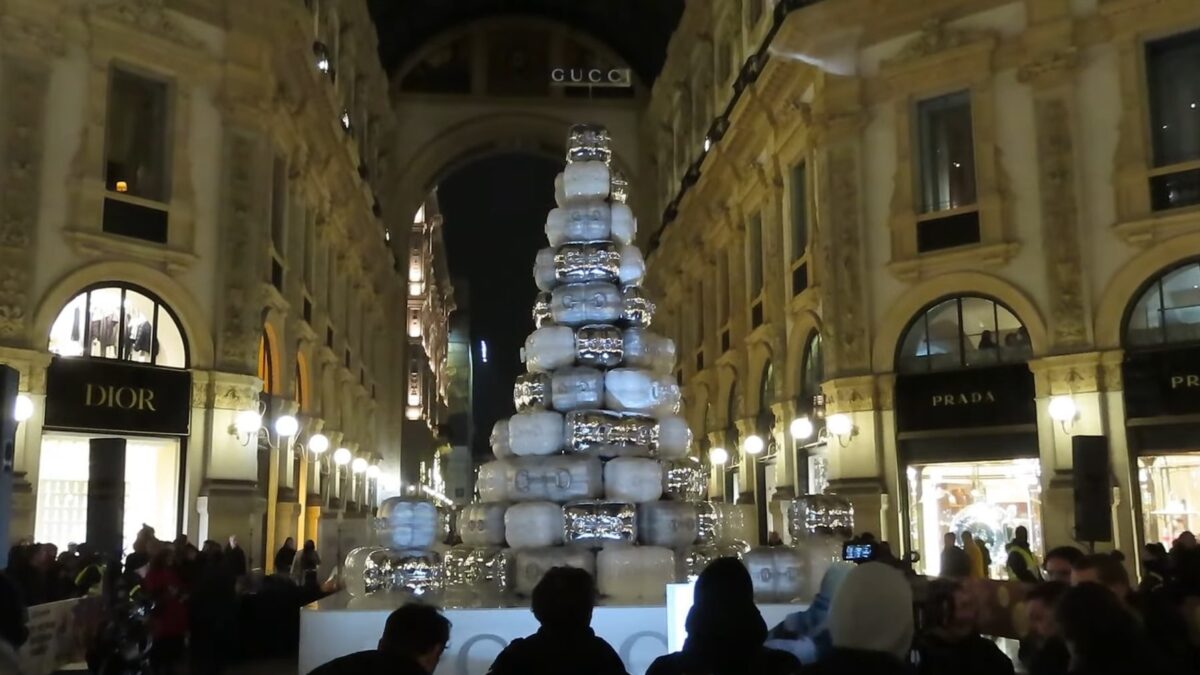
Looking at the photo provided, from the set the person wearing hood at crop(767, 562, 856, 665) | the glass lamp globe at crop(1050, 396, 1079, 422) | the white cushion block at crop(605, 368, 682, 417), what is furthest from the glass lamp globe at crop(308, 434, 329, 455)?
the person wearing hood at crop(767, 562, 856, 665)

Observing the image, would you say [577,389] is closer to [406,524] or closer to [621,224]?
[621,224]

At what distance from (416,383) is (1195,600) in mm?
41721

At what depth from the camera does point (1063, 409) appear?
16328mm

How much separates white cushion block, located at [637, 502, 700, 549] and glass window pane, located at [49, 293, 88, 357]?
11.1m

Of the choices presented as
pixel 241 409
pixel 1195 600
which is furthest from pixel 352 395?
pixel 1195 600

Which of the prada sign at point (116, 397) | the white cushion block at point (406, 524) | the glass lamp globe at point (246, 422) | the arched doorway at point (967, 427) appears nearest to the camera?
the white cushion block at point (406, 524)

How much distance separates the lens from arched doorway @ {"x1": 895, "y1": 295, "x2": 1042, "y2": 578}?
1720 cm

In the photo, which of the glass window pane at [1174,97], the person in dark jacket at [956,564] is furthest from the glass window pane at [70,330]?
the glass window pane at [1174,97]

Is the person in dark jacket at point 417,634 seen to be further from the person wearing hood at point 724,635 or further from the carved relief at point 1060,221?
the carved relief at point 1060,221

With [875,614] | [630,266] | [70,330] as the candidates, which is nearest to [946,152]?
[630,266]

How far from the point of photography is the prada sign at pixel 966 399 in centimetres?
1714

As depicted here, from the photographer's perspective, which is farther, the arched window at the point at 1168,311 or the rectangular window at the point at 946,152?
the rectangular window at the point at 946,152

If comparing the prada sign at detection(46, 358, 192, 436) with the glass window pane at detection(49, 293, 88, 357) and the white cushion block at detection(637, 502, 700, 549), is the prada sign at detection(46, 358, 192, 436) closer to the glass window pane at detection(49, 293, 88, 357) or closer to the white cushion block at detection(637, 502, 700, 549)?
the glass window pane at detection(49, 293, 88, 357)

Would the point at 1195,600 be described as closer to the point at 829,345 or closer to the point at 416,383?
the point at 829,345
